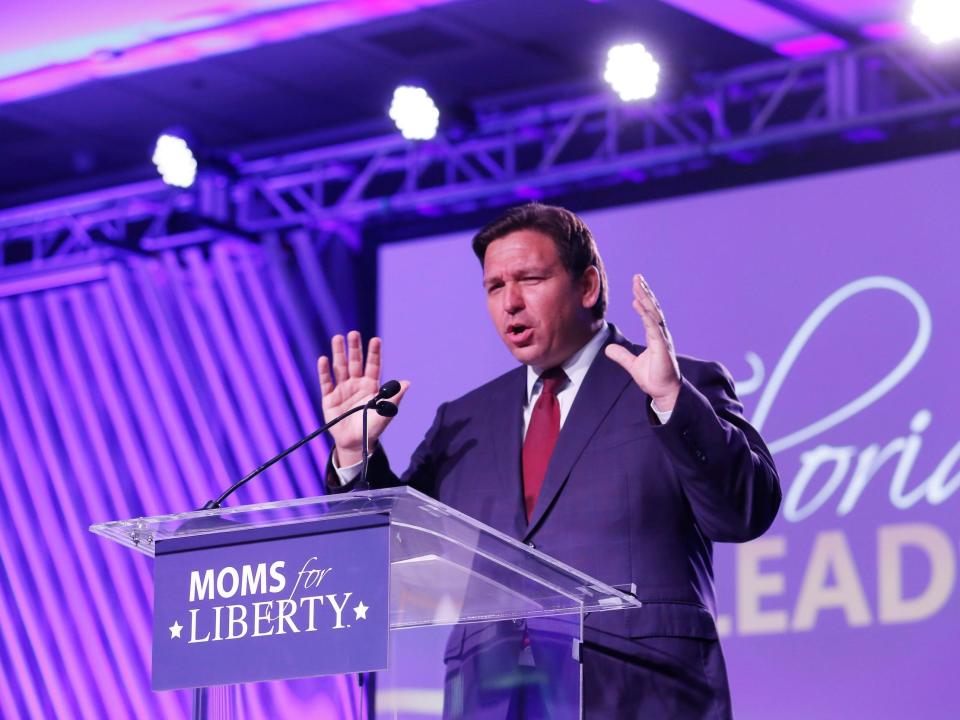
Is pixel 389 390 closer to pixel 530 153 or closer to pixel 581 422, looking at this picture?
pixel 581 422

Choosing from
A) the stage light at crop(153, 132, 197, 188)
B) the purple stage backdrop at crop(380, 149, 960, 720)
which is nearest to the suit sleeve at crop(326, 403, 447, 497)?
the purple stage backdrop at crop(380, 149, 960, 720)

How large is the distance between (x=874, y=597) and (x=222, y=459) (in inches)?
124

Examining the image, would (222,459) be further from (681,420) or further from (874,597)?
(681,420)

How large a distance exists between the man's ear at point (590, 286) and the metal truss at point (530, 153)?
3058mm

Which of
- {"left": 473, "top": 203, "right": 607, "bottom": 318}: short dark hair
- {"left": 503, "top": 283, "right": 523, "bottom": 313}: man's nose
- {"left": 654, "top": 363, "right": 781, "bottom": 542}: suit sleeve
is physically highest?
{"left": 473, "top": 203, "right": 607, "bottom": 318}: short dark hair

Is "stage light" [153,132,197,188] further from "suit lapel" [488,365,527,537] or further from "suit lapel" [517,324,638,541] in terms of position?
"suit lapel" [517,324,638,541]

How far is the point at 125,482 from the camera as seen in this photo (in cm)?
738

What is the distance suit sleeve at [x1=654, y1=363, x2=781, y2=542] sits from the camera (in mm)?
2346

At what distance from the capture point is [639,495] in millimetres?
2541

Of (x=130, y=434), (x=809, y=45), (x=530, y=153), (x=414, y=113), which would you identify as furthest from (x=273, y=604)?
(x=130, y=434)

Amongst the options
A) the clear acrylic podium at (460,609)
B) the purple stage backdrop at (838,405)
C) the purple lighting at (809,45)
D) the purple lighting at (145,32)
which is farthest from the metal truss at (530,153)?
the clear acrylic podium at (460,609)

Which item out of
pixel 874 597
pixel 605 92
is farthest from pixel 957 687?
pixel 605 92

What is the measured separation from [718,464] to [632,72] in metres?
3.66

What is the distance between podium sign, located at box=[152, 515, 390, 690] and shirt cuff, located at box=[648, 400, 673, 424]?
51cm
